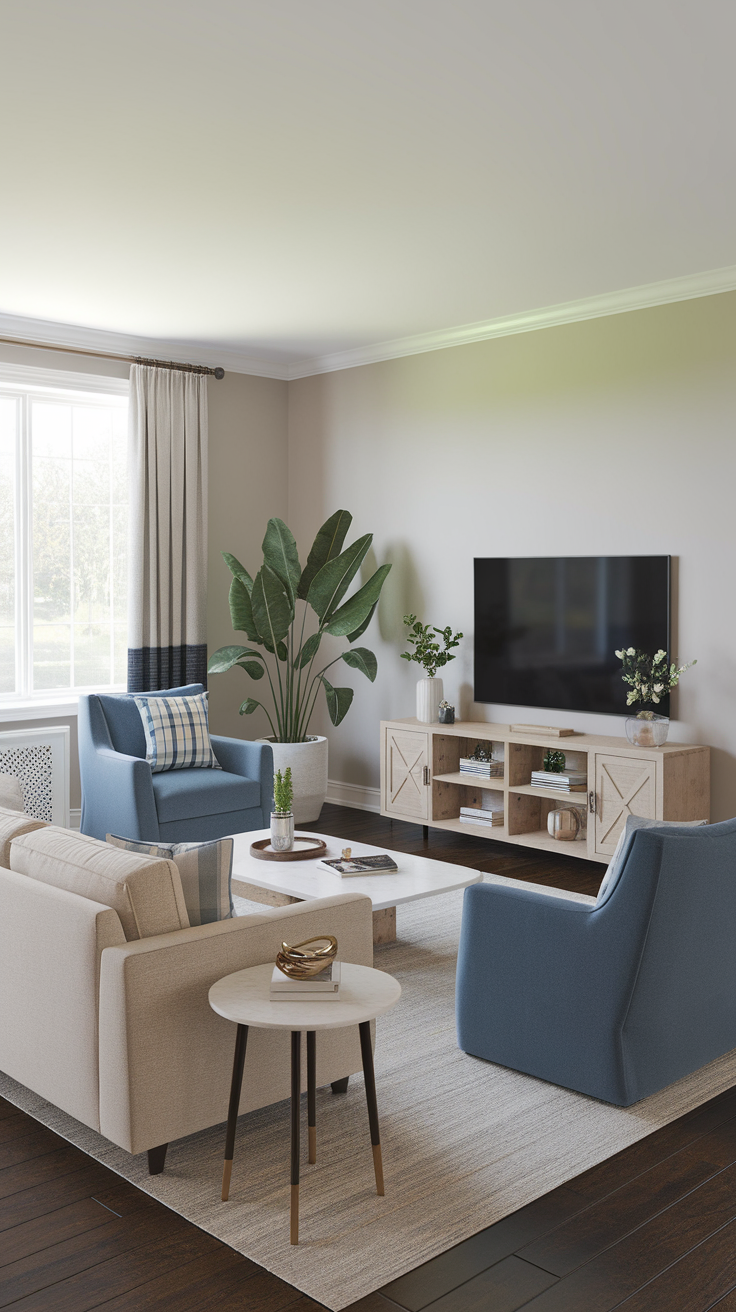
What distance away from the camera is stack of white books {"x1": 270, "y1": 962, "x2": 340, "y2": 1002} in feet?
7.67

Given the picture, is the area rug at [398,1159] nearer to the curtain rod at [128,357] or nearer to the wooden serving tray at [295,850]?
the wooden serving tray at [295,850]

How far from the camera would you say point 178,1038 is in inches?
96.8

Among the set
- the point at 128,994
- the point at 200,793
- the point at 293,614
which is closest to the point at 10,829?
the point at 128,994

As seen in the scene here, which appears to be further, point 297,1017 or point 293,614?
point 293,614

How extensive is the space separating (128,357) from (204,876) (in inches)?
177

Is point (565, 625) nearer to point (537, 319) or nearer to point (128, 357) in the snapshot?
point (537, 319)

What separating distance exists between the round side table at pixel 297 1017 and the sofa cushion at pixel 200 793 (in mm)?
2645

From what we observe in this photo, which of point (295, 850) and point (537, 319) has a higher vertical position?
point (537, 319)

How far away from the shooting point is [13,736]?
18.7 feet

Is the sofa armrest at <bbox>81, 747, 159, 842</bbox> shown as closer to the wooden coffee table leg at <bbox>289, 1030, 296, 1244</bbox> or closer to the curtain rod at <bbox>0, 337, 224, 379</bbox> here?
the curtain rod at <bbox>0, 337, 224, 379</bbox>

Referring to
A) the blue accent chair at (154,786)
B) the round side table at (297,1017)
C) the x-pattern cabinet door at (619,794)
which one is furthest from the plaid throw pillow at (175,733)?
the round side table at (297,1017)

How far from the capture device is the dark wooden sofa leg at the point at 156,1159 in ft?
8.18

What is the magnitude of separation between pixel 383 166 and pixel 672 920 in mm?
2602

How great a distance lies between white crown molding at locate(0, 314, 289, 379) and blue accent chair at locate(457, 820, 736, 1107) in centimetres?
435
